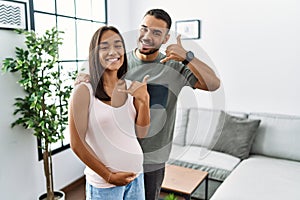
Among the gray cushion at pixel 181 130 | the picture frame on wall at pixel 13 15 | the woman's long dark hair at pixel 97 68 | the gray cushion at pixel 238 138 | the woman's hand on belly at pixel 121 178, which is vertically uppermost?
the picture frame on wall at pixel 13 15

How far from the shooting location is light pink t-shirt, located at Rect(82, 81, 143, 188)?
3.04ft

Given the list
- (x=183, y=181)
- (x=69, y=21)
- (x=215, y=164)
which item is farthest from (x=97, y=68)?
(x=69, y=21)

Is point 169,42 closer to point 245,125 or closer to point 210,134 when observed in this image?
point 210,134

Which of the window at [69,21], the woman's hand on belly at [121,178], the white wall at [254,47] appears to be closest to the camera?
the woman's hand on belly at [121,178]

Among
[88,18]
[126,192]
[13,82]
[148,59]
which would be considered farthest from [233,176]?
[88,18]

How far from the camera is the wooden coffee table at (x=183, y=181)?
196cm

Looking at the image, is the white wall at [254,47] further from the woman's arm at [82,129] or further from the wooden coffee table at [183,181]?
the woman's arm at [82,129]

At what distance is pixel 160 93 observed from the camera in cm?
98

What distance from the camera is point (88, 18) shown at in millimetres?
2941

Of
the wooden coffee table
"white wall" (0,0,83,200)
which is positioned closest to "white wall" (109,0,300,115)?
the wooden coffee table

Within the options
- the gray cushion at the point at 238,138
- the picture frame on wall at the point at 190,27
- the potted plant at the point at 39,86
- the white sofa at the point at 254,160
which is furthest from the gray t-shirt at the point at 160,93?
the picture frame on wall at the point at 190,27

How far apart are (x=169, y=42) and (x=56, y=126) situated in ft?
4.88

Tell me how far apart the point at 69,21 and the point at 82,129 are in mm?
2036

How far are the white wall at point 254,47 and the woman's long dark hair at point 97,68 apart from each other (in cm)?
190
